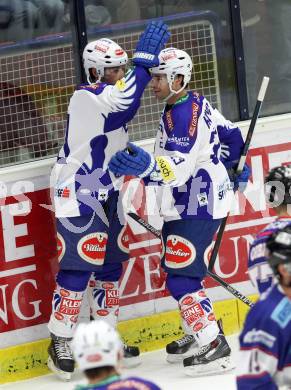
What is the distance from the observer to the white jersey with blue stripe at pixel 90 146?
568cm

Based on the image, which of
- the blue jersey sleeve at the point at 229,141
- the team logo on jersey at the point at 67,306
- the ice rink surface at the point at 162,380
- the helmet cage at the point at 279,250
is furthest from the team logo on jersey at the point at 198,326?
the helmet cage at the point at 279,250

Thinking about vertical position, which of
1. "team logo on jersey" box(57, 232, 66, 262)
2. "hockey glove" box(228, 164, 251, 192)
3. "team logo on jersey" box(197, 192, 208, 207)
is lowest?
"team logo on jersey" box(57, 232, 66, 262)

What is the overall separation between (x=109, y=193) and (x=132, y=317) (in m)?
0.74

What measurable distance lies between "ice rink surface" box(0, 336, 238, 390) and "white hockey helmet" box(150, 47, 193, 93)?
1.29 meters

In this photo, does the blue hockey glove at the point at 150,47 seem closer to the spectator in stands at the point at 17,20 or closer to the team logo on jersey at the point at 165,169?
the team logo on jersey at the point at 165,169

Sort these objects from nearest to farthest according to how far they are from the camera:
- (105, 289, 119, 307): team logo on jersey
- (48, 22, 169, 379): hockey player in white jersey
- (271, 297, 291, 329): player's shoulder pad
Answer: (271, 297, 291, 329): player's shoulder pad < (48, 22, 169, 379): hockey player in white jersey < (105, 289, 119, 307): team logo on jersey

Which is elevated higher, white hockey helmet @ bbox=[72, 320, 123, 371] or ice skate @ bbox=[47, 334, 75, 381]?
white hockey helmet @ bbox=[72, 320, 123, 371]

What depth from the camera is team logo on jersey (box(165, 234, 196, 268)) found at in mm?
5840

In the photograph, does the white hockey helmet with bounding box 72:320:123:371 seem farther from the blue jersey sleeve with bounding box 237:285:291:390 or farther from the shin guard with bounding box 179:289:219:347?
the shin guard with bounding box 179:289:219:347

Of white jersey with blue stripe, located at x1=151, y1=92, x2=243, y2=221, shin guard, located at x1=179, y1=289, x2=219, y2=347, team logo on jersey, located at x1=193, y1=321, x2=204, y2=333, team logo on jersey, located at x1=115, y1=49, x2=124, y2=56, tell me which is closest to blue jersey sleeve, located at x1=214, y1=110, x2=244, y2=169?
white jersey with blue stripe, located at x1=151, y1=92, x2=243, y2=221

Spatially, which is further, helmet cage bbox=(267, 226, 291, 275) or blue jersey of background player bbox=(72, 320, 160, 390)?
helmet cage bbox=(267, 226, 291, 275)

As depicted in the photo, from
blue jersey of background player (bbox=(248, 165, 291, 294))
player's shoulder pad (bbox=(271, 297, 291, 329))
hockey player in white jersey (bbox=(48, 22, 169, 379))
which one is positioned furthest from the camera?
hockey player in white jersey (bbox=(48, 22, 169, 379))

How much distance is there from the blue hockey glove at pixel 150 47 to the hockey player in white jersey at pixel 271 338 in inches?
78.8

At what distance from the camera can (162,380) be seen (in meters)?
5.87
